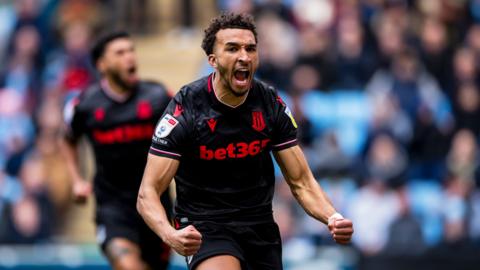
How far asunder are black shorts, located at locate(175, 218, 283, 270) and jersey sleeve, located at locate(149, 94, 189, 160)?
1.78 feet

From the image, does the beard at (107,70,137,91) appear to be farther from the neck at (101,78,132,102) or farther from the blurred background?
the blurred background

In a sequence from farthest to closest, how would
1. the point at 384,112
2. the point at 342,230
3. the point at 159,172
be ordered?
1. the point at 384,112
2. the point at 159,172
3. the point at 342,230

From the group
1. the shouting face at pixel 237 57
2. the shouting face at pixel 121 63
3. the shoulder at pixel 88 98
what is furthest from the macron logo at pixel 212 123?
the shoulder at pixel 88 98

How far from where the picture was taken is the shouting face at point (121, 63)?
32.5ft

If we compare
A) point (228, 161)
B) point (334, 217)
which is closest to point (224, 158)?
point (228, 161)

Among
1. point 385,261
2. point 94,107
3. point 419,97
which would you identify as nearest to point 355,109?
point 419,97

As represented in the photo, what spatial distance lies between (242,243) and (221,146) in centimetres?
68

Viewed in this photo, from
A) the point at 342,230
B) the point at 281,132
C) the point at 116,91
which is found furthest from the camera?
the point at 116,91

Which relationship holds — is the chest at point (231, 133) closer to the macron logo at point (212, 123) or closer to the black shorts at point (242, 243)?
the macron logo at point (212, 123)

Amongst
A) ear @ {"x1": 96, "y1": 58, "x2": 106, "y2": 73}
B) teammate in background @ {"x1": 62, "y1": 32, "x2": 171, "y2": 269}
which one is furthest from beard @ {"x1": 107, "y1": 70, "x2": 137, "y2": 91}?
ear @ {"x1": 96, "y1": 58, "x2": 106, "y2": 73}

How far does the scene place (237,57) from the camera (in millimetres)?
7539

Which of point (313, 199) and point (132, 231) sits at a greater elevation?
point (313, 199)

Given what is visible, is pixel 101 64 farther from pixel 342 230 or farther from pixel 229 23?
Result: pixel 342 230

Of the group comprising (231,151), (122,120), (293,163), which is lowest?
(293,163)
